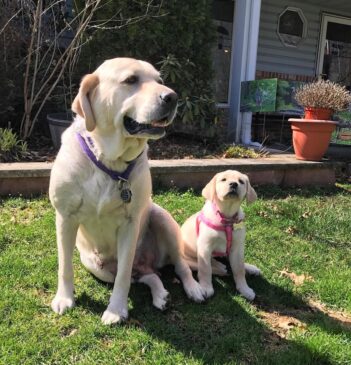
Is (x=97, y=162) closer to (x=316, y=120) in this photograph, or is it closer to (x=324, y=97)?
(x=316, y=120)

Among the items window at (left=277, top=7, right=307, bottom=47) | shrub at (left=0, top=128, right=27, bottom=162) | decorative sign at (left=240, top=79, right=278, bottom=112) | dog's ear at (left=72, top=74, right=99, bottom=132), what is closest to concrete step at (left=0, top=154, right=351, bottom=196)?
shrub at (left=0, top=128, right=27, bottom=162)

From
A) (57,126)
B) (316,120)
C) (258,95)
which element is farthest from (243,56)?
(57,126)

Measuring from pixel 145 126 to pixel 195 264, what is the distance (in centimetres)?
148

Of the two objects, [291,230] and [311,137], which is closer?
[291,230]

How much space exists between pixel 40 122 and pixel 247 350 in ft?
18.9

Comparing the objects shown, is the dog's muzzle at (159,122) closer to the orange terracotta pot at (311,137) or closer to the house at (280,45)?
the orange terracotta pot at (311,137)

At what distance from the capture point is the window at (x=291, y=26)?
36.3 feet

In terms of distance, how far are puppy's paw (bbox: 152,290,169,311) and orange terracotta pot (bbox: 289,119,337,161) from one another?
4.31 meters

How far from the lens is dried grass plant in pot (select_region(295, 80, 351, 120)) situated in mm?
6617

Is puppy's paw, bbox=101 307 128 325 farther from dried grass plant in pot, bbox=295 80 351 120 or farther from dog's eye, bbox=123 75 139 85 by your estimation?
dried grass plant in pot, bbox=295 80 351 120

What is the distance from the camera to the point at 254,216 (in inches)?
198

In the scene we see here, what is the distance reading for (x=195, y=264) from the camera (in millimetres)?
3676

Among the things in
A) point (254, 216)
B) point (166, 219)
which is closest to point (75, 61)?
point (254, 216)

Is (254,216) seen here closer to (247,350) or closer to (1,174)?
(247,350)
